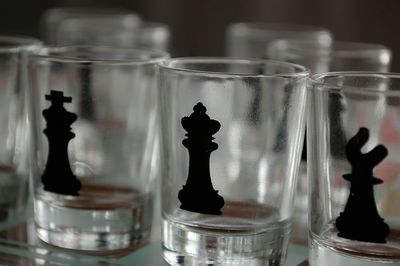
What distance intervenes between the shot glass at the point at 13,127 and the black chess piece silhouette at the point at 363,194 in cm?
34

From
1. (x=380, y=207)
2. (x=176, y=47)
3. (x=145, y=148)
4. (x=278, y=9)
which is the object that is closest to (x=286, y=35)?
(x=278, y=9)

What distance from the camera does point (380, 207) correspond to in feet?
1.94

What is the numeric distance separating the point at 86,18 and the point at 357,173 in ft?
2.16

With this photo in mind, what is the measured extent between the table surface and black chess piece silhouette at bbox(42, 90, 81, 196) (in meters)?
0.05

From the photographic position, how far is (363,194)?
583mm

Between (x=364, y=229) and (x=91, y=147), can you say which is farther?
(x=91, y=147)

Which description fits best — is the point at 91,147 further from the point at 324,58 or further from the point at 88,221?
the point at 324,58

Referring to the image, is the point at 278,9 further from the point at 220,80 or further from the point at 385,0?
the point at 220,80

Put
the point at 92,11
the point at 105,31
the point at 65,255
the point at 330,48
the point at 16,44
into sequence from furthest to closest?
the point at 92,11, the point at 105,31, the point at 330,48, the point at 16,44, the point at 65,255

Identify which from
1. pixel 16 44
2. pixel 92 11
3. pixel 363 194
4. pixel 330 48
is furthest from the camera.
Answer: pixel 92 11

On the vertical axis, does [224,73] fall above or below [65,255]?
above

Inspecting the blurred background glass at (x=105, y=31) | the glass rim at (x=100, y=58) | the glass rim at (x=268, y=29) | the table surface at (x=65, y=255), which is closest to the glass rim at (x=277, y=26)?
the glass rim at (x=268, y=29)

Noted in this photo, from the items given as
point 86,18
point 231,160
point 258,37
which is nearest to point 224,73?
point 231,160

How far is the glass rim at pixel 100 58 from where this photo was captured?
27.2 inches
